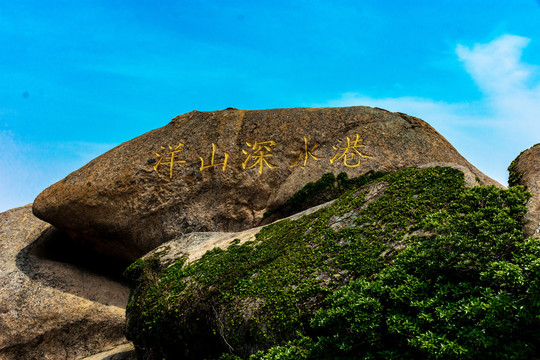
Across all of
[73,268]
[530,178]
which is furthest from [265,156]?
[73,268]

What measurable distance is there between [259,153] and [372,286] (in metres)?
6.67

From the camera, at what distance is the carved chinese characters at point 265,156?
11289mm

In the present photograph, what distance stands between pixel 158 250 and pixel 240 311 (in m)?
3.94

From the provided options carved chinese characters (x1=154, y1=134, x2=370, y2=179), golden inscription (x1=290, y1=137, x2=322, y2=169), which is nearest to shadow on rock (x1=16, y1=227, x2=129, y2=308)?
carved chinese characters (x1=154, y1=134, x2=370, y2=179)

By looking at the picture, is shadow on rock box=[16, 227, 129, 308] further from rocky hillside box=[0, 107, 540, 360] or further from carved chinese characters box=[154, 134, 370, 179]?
carved chinese characters box=[154, 134, 370, 179]

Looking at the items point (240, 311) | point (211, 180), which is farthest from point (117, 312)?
point (240, 311)

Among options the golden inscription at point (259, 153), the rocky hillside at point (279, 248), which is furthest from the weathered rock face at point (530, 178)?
the golden inscription at point (259, 153)

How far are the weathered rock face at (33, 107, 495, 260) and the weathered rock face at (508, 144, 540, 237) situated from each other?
107 inches

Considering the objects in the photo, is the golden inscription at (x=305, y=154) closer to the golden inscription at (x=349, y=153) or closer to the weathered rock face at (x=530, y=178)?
the golden inscription at (x=349, y=153)

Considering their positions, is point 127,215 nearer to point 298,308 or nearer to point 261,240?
point 261,240

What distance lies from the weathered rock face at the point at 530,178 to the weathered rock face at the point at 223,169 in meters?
2.73

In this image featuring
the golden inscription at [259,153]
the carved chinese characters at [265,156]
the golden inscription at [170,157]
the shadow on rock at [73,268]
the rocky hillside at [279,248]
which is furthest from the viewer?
the shadow on rock at [73,268]

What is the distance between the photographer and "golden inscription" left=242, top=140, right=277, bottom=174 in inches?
460

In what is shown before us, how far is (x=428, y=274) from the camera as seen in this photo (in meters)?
5.61
